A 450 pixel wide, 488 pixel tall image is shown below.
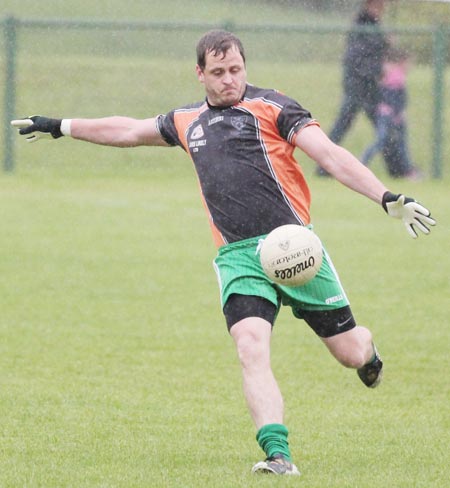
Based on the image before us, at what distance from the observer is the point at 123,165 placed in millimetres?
19062

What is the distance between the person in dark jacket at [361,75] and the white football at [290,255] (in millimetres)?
11845

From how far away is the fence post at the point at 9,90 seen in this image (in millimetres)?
17891

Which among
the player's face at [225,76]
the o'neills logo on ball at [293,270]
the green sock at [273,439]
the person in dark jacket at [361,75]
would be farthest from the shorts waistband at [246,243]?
→ the person in dark jacket at [361,75]

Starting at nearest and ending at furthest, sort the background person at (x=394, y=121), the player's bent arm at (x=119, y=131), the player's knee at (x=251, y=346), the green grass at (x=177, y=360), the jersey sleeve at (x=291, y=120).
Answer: the player's knee at (x=251, y=346) < the green grass at (x=177, y=360) < the jersey sleeve at (x=291, y=120) < the player's bent arm at (x=119, y=131) < the background person at (x=394, y=121)

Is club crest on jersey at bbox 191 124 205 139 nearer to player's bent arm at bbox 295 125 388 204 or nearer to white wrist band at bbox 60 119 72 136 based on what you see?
player's bent arm at bbox 295 125 388 204

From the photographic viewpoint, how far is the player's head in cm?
598

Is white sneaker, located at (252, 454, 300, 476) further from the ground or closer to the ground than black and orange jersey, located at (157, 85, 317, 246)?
closer to the ground

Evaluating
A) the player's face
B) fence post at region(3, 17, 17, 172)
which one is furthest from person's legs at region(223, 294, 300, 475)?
fence post at region(3, 17, 17, 172)

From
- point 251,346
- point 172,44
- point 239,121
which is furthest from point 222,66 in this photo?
point 172,44

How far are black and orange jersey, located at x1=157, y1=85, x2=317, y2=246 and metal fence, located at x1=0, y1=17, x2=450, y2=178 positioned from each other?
11409 millimetres

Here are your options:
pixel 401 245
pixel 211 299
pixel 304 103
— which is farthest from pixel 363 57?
pixel 211 299

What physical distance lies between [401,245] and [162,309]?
12.2ft

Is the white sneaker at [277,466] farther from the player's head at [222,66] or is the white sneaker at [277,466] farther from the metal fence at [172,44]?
the metal fence at [172,44]

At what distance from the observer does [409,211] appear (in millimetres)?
5516
